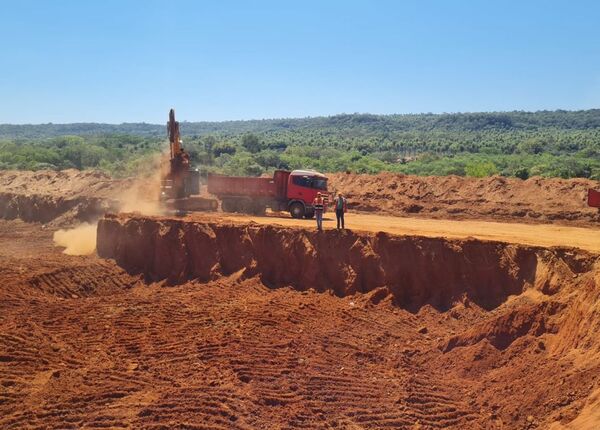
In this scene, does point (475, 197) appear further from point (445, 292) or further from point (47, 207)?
point (47, 207)

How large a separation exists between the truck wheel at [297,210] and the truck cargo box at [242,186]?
120cm

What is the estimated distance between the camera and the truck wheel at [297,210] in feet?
104

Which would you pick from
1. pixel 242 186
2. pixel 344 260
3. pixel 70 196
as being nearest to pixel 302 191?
pixel 242 186

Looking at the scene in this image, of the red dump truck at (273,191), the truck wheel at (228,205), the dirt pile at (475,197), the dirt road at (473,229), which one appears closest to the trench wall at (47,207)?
the truck wheel at (228,205)

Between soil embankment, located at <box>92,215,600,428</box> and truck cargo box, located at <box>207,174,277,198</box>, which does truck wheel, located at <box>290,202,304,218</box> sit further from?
soil embankment, located at <box>92,215,600,428</box>

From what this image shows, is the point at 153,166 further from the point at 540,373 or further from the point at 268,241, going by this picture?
the point at 540,373

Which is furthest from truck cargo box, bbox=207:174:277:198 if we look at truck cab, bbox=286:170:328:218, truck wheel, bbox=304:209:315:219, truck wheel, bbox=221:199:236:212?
truck wheel, bbox=304:209:315:219

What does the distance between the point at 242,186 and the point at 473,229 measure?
39.8 ft

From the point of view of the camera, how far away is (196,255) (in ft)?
83.1

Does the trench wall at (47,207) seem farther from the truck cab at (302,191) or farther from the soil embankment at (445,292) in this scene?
the truck cab at (302,191)

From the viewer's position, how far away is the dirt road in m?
22.7

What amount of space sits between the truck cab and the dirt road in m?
0.71

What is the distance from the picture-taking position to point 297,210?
3172 cm

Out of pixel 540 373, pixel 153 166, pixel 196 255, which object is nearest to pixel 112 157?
pixel 153 166
